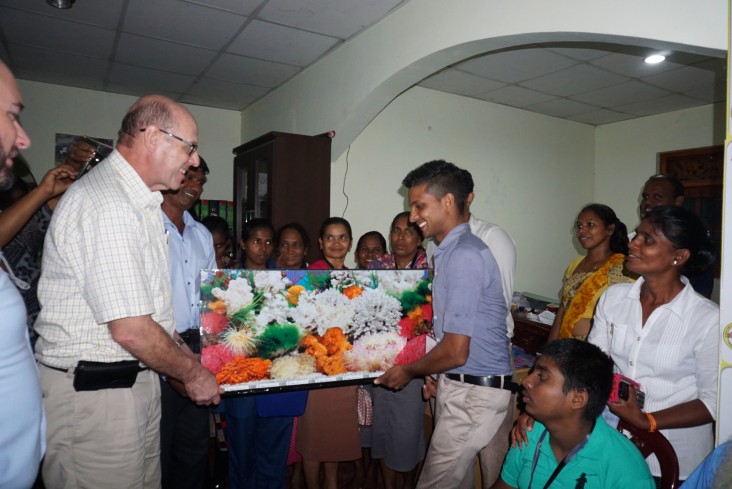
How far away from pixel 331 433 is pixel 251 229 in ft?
4.30

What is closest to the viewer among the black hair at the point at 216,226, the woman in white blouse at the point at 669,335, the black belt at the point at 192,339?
the woman in white blouse at the point at 669,335

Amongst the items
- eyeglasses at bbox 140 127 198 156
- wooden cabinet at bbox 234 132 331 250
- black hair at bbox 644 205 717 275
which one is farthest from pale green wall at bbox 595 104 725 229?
eyeglasses at bbox 140 127 198 156

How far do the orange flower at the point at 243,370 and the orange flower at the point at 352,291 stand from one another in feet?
1.41

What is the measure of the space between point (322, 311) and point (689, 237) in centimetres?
149

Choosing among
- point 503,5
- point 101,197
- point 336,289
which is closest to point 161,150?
point 101,197

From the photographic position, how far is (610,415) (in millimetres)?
1611

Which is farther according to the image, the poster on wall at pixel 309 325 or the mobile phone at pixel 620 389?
the poster on wall at pixel 309 325

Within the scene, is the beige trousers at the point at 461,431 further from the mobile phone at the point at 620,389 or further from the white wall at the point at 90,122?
the white wall at the point at 90,122

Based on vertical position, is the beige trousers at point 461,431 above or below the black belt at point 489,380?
below

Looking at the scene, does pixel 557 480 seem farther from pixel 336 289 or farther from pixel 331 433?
pixel 331 433

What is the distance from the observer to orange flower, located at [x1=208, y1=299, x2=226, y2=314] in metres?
1.68

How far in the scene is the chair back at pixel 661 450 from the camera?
1.34 m

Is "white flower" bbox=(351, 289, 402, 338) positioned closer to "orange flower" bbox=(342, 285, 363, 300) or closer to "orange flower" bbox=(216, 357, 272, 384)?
"orange flower" bbox=(342, 285, 363, 300)

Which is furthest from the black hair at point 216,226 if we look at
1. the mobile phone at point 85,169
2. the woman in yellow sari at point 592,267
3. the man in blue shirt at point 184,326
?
the woman in yellow sari at point 592,267
